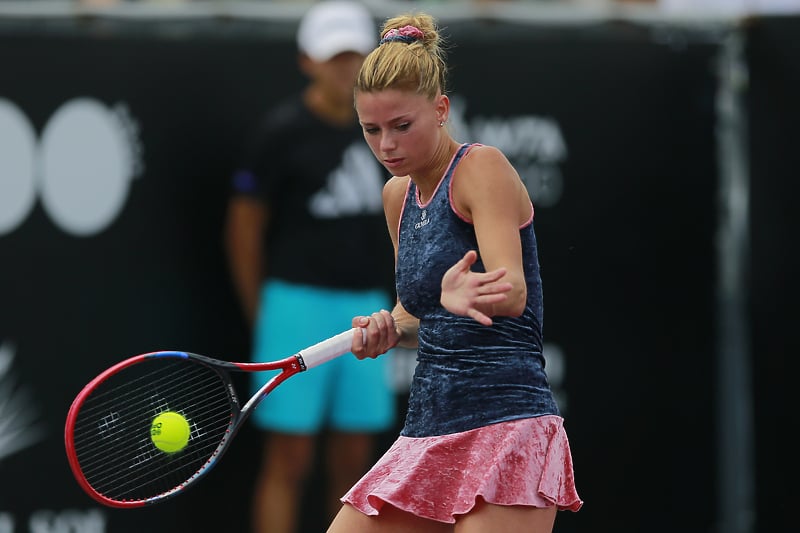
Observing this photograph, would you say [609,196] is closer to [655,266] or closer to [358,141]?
[655,266]

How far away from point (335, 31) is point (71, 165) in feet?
4.28

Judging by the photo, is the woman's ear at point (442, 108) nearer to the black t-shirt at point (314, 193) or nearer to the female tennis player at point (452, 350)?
the female tennis player at point (452, 350)

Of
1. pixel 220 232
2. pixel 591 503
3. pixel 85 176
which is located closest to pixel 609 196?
pixel 591 503

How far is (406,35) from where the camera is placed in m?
3.54

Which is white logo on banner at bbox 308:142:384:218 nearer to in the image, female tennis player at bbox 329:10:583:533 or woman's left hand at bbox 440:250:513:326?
female tennis player at bbox 329:10:583:533

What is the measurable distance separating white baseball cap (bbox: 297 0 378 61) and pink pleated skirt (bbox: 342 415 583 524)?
289 centimetres

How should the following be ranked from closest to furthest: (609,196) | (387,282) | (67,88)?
(67,88) → (387,282) → (609,196)

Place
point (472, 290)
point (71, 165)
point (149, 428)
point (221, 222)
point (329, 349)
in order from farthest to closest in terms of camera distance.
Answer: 1. point (221, 222)
2. point (71, 165)
3. point (149, 428)
4. point (329, 349)
5. point (472, 290)

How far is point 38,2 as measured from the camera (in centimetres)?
603

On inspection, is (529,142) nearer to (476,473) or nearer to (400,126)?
(400,126)

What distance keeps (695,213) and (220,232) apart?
2437mm

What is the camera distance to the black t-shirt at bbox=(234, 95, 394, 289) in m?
6.14

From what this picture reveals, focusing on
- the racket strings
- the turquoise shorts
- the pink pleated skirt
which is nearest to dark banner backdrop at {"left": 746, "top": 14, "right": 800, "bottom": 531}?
the turquoise shorts

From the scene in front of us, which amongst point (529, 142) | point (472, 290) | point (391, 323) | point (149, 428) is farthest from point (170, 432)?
point (529, 142)
